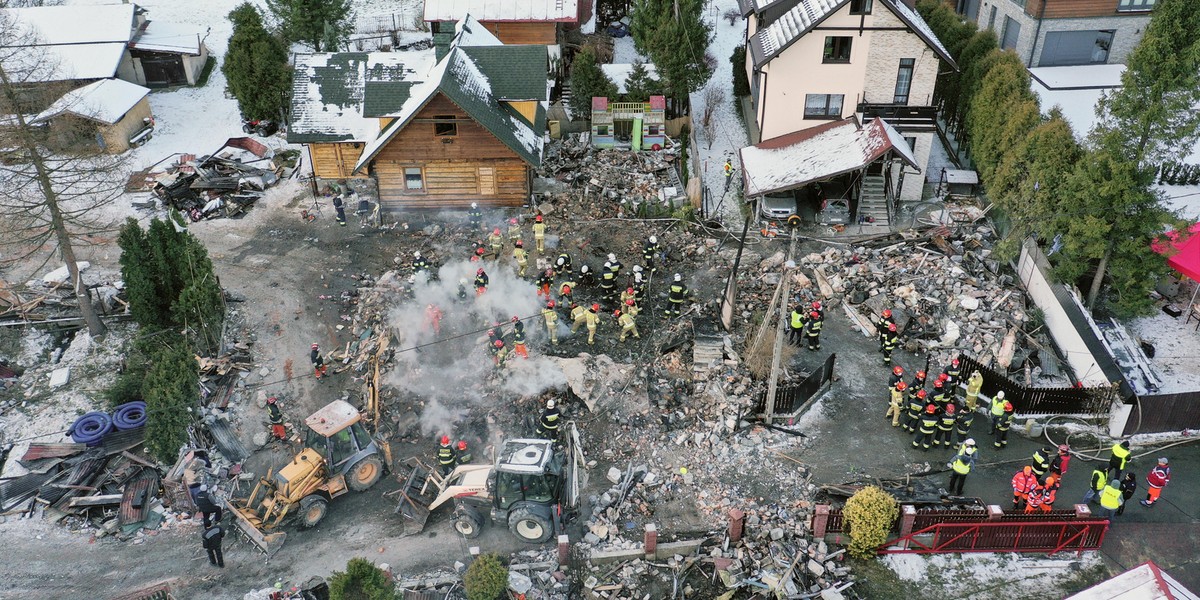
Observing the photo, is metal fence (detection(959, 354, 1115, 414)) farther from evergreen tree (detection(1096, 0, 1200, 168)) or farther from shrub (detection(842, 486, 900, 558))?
evergreen tree (detection(1096, 0, 1200, 168))

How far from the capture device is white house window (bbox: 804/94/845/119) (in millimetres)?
31219

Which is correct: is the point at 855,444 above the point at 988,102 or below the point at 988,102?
below

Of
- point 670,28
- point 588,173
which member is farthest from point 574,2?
point 588,173

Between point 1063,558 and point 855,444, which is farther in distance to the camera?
point 855,444

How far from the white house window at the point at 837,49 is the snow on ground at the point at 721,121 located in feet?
17.9

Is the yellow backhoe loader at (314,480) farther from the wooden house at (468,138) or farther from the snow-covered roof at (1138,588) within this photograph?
the snow-covered roof at (1138,588)

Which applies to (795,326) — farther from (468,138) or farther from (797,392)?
(468,138)

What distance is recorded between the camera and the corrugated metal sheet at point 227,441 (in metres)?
21.5

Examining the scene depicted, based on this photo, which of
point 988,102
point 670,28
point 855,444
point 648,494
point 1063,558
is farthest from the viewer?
point 670,28

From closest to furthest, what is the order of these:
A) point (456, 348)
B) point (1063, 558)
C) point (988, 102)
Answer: point (1063, 558) < point (456, 348) < point (988, 102)

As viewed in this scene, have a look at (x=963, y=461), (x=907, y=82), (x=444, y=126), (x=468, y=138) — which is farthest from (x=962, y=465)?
(x=444, y=126)

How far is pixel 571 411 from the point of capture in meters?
21.7

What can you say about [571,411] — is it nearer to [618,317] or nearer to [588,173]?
[618,317]

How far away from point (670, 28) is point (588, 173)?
694 cm
